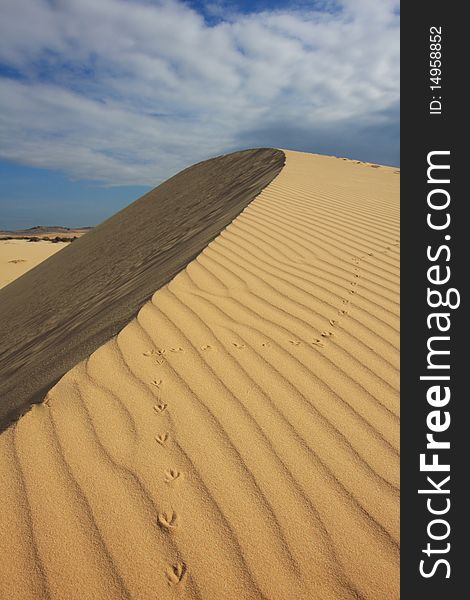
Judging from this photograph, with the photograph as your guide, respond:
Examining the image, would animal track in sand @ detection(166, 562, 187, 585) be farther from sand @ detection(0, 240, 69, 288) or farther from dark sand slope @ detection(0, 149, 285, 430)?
sand @ detection(0, 240, 69, 288)

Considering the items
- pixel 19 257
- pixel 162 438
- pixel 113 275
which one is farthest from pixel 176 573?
→ pixel 19 257

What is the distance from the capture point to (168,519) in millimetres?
1361

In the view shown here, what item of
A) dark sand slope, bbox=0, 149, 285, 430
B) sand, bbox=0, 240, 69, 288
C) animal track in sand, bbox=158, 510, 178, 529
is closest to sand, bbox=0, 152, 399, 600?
animal track in sand, bbox=158, 510, 178, 529

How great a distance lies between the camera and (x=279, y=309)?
2711 millimetres

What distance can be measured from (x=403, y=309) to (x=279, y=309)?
2.49 ft

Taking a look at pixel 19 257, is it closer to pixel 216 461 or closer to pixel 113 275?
pixel 113 275

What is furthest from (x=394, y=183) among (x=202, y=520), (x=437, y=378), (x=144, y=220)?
(x=202, y=520)

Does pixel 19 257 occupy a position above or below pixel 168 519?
above

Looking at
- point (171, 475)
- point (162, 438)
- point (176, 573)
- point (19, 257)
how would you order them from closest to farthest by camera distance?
point (176, 573) < point (171, 475) < point (162, 438) < point (19, 257)

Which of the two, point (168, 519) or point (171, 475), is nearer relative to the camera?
point (168, 519)

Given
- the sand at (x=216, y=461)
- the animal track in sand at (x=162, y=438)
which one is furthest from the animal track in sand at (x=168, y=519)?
the animal track in sand at (x=162, y=438)

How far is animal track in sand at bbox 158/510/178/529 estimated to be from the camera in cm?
134

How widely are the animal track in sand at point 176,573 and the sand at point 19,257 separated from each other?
12.7m

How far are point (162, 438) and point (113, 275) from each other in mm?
4221
